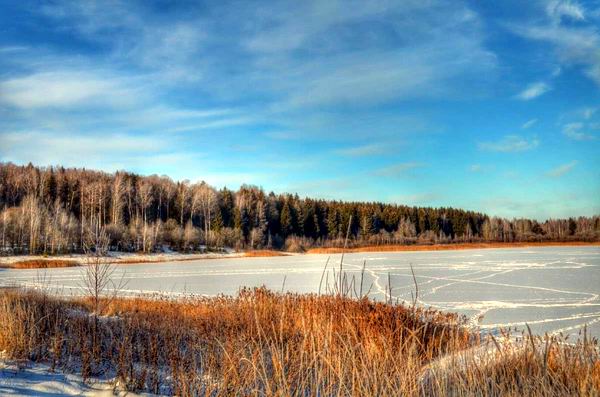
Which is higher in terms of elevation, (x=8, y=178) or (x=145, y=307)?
(x=8, y=178)

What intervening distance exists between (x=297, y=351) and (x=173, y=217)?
73.7 m

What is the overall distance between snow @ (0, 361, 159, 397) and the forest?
1154 inches

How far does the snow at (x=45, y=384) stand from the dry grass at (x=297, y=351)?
7.8 inches

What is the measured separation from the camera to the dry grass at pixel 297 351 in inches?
172

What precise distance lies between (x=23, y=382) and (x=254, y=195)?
3422 inches

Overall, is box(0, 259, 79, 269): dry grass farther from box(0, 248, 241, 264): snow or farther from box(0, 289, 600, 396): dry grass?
box(0, 289, 600, 396): dry grass

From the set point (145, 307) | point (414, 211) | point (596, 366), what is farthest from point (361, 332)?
point (414, 211)

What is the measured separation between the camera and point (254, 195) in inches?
3620

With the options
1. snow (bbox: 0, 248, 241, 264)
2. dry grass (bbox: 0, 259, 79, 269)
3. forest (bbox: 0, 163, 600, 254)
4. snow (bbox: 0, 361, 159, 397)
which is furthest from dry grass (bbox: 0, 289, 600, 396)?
snow (bbox: 0, 248, 241, 264)

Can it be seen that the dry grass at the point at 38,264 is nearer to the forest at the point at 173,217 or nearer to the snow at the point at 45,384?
the forest at the point at 173,217

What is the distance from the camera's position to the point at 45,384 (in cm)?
531

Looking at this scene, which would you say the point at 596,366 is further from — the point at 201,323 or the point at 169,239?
the point at 169,239

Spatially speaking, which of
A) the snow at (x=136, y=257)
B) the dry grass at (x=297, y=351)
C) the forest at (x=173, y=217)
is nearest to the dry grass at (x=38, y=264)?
the snow at (x=136, y=257)

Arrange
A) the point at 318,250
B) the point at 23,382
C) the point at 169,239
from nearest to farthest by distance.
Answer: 1. the point at 23,382
2. the point at 169,239
3. the point at 318,250
